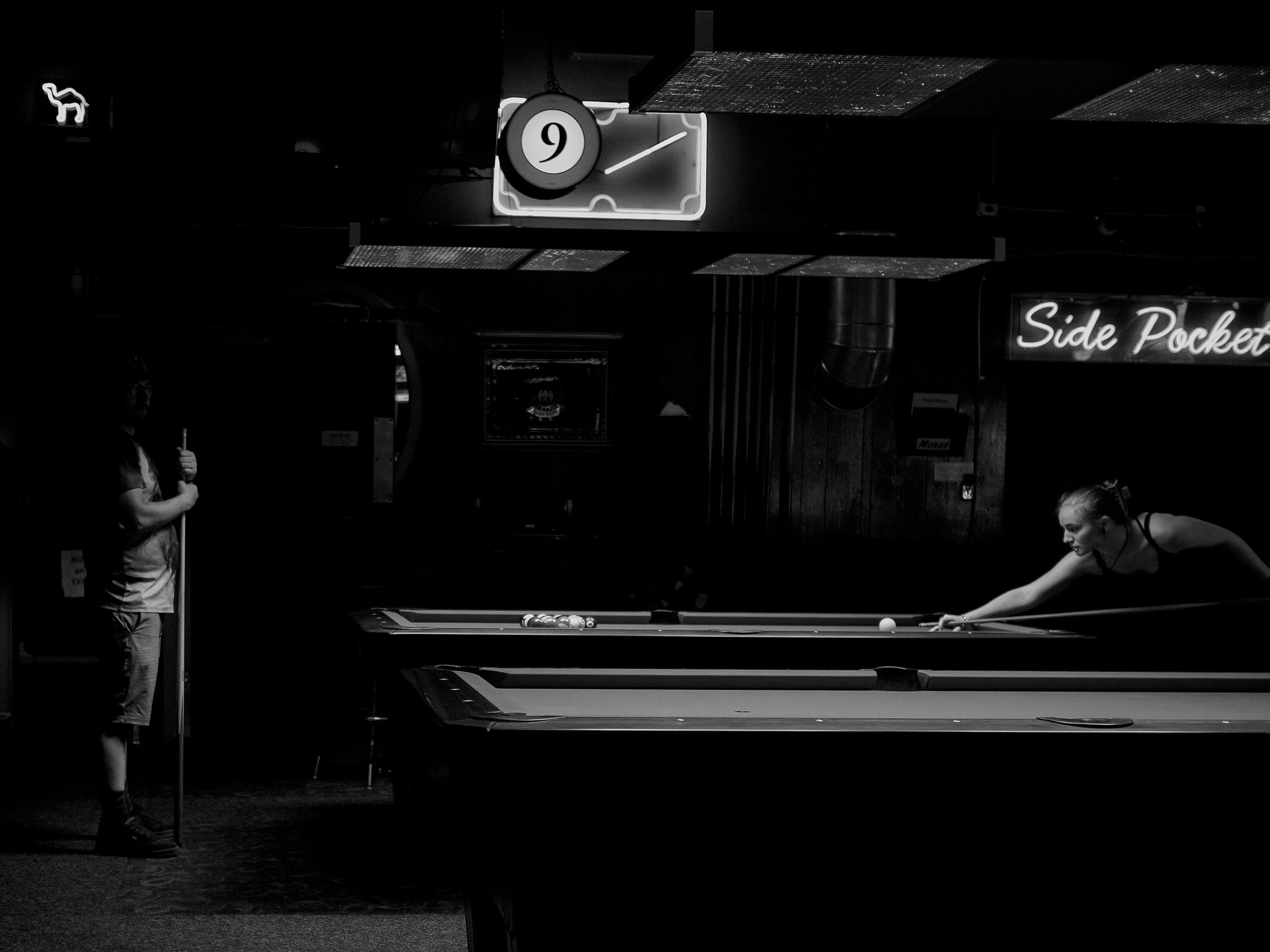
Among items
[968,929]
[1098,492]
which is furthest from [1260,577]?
[968,929]

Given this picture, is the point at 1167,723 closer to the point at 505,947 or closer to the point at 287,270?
the point at 505,947

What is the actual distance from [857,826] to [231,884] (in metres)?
2.51

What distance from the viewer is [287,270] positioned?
760cm

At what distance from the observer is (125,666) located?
4.77 metres

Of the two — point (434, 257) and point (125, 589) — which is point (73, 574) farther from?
point (434, 257)

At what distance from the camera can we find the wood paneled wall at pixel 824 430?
7859 mm

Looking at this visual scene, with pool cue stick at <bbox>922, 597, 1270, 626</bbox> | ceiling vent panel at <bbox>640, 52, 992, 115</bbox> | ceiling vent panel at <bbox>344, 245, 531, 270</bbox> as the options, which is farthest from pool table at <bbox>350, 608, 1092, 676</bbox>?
ceiling vent panel at <bbox>640, 52, 992, 115</bbox>

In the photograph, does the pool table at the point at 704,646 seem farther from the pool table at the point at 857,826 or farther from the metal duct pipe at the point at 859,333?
the metal duct pipe at the point at 859,333

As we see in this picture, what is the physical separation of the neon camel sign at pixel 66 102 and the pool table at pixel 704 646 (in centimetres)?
277

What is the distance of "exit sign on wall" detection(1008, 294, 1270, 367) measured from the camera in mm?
7898

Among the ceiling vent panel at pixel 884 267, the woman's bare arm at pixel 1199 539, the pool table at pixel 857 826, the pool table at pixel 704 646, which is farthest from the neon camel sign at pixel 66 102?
the woman's bare arm at pixel 1199 539

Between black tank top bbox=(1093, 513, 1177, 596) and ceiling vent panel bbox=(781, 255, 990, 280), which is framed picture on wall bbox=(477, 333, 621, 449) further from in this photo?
black tank top bbox=(1093, 513, 1177, 596)

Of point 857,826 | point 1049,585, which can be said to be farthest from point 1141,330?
point 857,826

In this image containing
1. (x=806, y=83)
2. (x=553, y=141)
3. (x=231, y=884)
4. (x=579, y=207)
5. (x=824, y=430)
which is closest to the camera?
(x=806, y=83)
